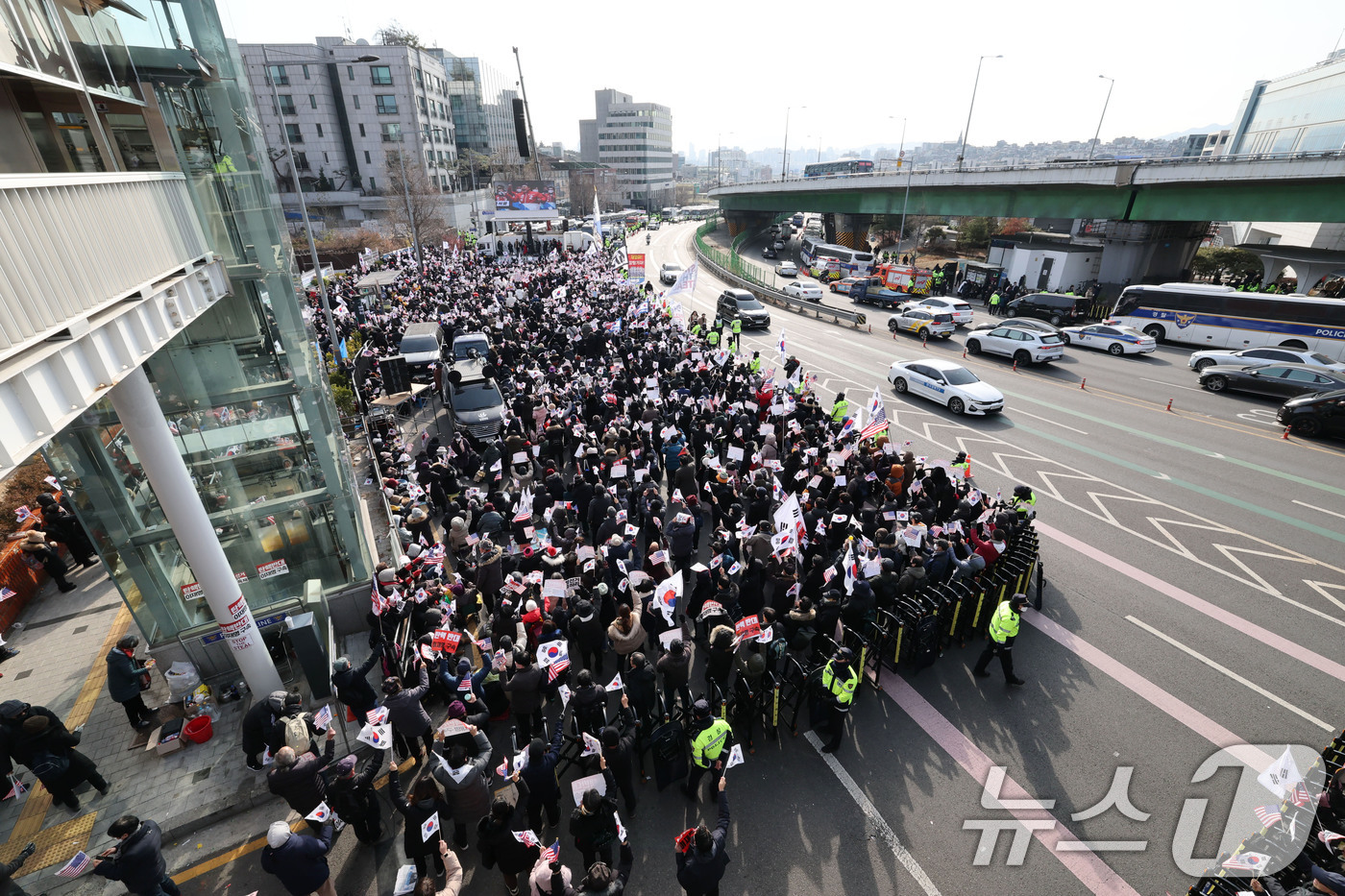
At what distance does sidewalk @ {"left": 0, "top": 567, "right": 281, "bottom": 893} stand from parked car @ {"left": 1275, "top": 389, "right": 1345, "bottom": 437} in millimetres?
26199

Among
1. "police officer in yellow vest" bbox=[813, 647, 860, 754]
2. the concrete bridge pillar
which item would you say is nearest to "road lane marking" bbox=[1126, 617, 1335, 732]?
"police officer in yellow vest" bbox=[813, 647, 860, 754]

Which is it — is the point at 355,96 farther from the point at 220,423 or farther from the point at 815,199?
the point at 220,423

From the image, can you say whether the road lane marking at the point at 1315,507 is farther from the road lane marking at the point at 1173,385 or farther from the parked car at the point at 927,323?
the parked car at the point at 927,323

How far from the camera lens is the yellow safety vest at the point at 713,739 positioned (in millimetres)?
6031

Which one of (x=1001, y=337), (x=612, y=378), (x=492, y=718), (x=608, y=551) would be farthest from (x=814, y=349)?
(x=492, y=718)

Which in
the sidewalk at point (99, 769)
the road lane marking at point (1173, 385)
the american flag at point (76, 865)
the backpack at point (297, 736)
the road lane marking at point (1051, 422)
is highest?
the backpack at point (297, 736)

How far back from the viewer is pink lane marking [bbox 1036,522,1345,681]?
8883 millimetres

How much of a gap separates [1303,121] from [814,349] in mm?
54044

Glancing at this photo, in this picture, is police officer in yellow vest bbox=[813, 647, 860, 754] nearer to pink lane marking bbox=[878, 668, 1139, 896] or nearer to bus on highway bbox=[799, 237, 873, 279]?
A: pink lane marking bbox=[878, 668, 1139, 896]

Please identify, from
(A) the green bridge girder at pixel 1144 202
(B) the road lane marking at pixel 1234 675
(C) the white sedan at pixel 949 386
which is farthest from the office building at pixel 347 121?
(B) the road lane marking at pixel 1234 675

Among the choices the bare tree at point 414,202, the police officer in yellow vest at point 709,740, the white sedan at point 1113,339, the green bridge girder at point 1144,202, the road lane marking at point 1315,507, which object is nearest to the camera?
the police officer in yellow vest at point 709,740

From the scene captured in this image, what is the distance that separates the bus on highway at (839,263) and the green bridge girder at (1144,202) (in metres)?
5.15

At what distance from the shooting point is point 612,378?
715 inches

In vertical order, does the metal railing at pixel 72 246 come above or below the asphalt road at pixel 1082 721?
above
